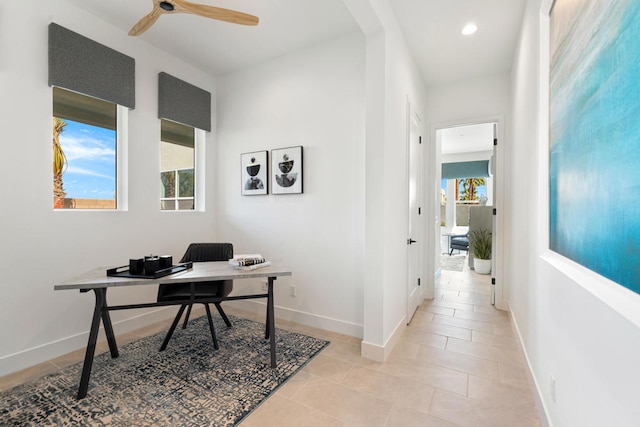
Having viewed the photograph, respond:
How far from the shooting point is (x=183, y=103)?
334cm

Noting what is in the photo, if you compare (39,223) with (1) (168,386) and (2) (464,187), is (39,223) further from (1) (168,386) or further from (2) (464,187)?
(2) (464,187)

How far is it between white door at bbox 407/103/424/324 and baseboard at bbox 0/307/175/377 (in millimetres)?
2822

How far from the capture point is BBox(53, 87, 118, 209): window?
8.08ft

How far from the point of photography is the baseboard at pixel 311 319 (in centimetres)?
279

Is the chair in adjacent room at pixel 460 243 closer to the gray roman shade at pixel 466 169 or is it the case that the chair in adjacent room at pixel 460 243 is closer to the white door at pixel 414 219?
the gray roman shade at pixel 466 169

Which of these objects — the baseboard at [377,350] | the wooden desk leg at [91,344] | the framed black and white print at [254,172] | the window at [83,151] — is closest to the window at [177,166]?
the window at [83,151]

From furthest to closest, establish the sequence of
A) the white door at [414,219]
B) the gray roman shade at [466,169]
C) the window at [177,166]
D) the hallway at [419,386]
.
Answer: the gray roman shade at [466,169]
the window at [177,166]
the white door at [414,219]
the hallway at [419,386]

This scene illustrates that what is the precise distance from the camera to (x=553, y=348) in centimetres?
144

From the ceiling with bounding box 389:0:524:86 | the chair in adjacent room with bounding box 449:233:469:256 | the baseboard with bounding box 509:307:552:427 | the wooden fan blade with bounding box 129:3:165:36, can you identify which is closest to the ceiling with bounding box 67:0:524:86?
the ceiling with bounding box 389:0:524:86

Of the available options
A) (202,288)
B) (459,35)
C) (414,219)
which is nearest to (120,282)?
(202,288)

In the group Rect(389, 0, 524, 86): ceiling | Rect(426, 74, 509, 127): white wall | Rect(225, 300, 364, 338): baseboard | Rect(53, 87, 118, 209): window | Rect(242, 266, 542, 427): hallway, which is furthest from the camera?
Rect(426, 74, 509, 127): white wall

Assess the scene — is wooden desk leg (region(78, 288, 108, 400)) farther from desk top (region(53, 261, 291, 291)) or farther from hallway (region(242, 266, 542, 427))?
hallway (region(242, 266, 542, 427))

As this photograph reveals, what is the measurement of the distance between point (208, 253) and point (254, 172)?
3.60 ft

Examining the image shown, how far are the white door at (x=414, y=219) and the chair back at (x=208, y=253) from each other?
75.0 inches
